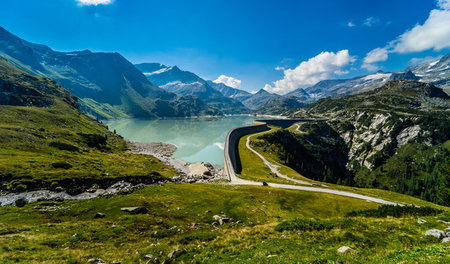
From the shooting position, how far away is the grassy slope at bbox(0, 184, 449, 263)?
1198cm

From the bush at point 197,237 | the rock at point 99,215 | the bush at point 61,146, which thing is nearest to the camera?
the bush at point 197,237

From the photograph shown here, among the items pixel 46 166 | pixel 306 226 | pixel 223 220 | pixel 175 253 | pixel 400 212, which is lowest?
pixel 46 166

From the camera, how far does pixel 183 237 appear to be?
16.8m

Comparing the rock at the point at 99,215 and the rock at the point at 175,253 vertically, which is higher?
the rock at the point at 175,253

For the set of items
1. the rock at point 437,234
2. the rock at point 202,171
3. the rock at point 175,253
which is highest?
the rock at point 437,234

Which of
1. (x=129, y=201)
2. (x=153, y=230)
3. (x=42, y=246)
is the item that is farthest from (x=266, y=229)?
(x=129, y=201)

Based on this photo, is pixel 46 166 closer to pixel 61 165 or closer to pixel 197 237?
pixel 61 165

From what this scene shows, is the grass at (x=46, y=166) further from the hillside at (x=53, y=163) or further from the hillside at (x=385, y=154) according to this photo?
the hillside at (x=385, y=154)

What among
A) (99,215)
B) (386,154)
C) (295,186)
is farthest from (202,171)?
(386,154)

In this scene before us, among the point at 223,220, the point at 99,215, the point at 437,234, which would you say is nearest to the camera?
the point at 437,234

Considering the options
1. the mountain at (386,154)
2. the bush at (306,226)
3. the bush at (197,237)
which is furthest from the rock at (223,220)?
the mountain at (386,154)

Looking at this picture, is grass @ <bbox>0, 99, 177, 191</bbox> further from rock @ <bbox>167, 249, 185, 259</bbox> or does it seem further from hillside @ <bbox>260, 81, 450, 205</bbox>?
hillside @ <bbox>260, 81, 450, 205</bbox>

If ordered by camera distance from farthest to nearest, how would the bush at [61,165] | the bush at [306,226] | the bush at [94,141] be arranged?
the bush at [94,141], the bush at [61,165], the bush at [306,226]

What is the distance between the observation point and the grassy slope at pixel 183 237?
12.0 meters
